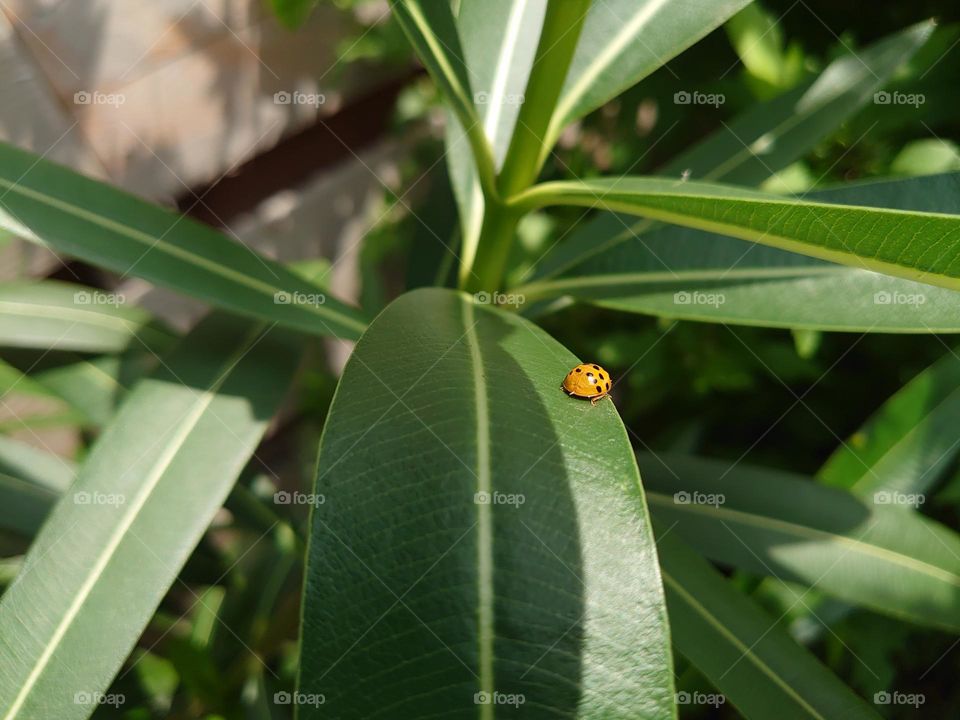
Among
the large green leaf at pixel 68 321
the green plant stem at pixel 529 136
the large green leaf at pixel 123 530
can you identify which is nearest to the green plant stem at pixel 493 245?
the green plant stem at pixel 529 136

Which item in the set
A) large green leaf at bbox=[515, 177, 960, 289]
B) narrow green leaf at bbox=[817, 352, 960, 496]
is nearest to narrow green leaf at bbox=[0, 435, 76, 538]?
large green leaf at bbox=[515, 177, 960, 289]

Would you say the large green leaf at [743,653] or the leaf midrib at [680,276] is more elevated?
the leaf midrib at [680,276]

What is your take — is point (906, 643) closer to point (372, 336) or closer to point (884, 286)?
point (884, 286)

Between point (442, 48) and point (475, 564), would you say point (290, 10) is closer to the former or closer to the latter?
point (442, 48)

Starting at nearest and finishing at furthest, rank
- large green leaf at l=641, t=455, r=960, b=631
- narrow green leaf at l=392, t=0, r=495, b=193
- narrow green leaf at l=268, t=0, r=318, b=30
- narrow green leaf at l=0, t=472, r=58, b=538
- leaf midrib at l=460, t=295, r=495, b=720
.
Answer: leaf midrib at l=460, t=295, r=495, b=720 < narrow green leaf at l=392, t=0, r=495, b=193 < large green leaf at l=641, t=455, r=960, b=631 < narrow green leaf at l=0, t=472, r=58, b=538 < narrow green leaf at l=268, t=0, r=318, b=30

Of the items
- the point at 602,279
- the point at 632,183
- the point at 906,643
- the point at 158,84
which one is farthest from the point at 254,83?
the point at 906,643

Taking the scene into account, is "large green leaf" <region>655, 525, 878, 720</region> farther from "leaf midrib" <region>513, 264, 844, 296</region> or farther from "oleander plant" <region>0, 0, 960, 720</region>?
"leaf midrib" <region>513, 264, 844, 296</region>

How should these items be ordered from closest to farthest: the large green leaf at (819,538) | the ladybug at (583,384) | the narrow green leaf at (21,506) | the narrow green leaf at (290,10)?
1. the ladybug at (583,384)
2. the large green leaf at (819,538)
3. the narrow green leaf at (21,506)
4. the narrow green leaf at (290,10)

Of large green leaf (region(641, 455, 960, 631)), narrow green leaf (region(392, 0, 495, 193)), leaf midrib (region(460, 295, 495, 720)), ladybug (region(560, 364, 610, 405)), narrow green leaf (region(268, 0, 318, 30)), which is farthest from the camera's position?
narrow green leaf (region(268, 0, 318, 30))

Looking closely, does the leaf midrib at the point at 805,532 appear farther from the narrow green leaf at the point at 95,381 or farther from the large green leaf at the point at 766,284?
the narrow green leaf at the point at 95,381
